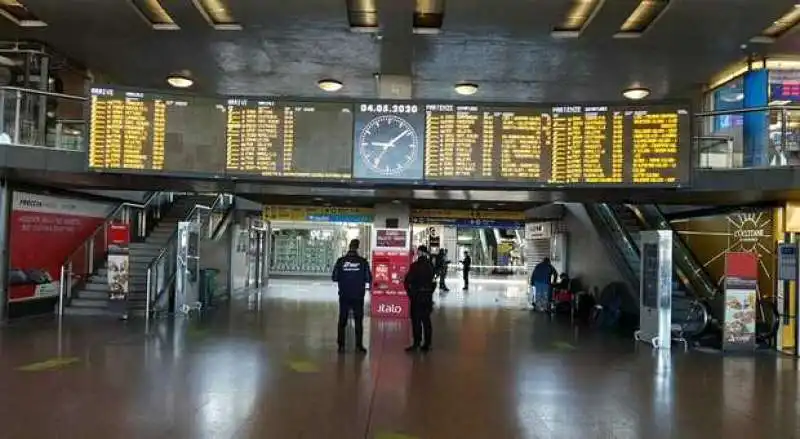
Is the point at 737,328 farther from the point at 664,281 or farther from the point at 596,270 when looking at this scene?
the point at 596,270

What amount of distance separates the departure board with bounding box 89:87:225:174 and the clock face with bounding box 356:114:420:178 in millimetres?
2041

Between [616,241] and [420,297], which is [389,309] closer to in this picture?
[616,241]

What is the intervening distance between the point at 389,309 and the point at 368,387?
8464mm

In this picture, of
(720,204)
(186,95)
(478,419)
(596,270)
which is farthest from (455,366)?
(596,270)

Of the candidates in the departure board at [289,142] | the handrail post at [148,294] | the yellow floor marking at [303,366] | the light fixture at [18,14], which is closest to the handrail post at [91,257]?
the handrail post at [148,294]

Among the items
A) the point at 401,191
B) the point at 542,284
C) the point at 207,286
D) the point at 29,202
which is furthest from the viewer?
the point at 542,284

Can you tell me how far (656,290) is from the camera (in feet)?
39.8

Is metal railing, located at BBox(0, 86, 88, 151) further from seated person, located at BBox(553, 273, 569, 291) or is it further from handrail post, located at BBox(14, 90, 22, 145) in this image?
seated person, located at BBox(553, 273, 569, 291)

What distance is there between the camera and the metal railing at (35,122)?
11695mm

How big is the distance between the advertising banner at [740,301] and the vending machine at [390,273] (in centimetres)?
693

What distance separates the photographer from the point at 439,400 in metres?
7.30

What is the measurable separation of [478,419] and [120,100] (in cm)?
679

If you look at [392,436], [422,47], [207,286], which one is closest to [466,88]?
[422,47]

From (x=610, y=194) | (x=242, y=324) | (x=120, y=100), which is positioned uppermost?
(x=120, y=100)
